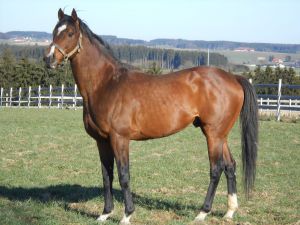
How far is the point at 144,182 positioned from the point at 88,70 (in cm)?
304

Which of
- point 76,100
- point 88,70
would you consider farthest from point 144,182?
point 76,100

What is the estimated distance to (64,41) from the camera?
18.2 feet

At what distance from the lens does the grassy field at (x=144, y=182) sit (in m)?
6.10

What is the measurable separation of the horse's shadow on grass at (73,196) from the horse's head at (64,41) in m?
2.13

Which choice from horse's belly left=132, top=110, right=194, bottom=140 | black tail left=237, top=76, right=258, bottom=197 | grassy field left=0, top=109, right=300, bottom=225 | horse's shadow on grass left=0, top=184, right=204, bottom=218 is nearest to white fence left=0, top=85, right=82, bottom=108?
grassy field left=0, top=109, right=300, bottom=225

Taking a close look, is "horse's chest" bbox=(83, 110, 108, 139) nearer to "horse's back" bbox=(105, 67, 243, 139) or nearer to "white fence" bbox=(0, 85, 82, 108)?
"horse's back" bbox=(105, 67, 243, 139)

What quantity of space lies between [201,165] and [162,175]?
4.62ft

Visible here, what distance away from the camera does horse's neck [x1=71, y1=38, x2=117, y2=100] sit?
19.0 ft

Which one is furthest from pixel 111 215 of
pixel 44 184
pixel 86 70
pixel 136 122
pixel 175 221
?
pixel 44 184

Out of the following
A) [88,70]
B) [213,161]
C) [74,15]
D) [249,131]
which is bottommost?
[213,161]

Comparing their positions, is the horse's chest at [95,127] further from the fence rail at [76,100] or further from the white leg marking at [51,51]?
the fence rail at [76,100]

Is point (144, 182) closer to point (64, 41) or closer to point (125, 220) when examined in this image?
point (125, 220)

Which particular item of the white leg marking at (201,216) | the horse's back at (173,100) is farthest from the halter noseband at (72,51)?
the white leg marking at (201,216)

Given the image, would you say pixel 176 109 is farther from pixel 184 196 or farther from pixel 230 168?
pixel 184 196
